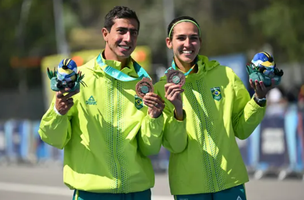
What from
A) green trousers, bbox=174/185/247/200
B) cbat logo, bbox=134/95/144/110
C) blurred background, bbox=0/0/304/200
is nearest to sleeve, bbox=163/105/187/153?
cbat logo, bbox=134/95/144/110

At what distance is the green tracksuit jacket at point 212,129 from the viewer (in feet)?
16.0

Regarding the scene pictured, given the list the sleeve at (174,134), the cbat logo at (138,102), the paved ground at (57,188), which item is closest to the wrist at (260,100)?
the sleeve at (174,134)

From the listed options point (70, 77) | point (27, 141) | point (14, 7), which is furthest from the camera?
point (14, 7)

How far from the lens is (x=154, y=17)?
55.0 m

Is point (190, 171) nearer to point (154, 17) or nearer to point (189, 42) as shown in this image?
point (189, 42)

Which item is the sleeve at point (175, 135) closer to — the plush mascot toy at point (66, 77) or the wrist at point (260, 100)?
the wrist at point (260, 100)

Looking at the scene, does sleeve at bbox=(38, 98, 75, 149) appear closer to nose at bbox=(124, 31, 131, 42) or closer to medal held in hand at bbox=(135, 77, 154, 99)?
medal held in hand at bbox=(135, 77, 154, 99)

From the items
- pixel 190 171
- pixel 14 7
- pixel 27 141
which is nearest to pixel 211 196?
pixel 190 171

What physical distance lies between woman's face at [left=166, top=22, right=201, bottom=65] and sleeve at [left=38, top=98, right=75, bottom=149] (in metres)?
1.02

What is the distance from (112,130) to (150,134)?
0.32 metres

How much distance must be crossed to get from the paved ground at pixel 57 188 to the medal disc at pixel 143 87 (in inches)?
248

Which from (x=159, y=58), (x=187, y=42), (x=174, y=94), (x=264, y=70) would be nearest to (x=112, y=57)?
(x=187, y=42)

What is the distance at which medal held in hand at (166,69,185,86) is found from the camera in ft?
15.3

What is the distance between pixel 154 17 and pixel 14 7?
38.9ft
